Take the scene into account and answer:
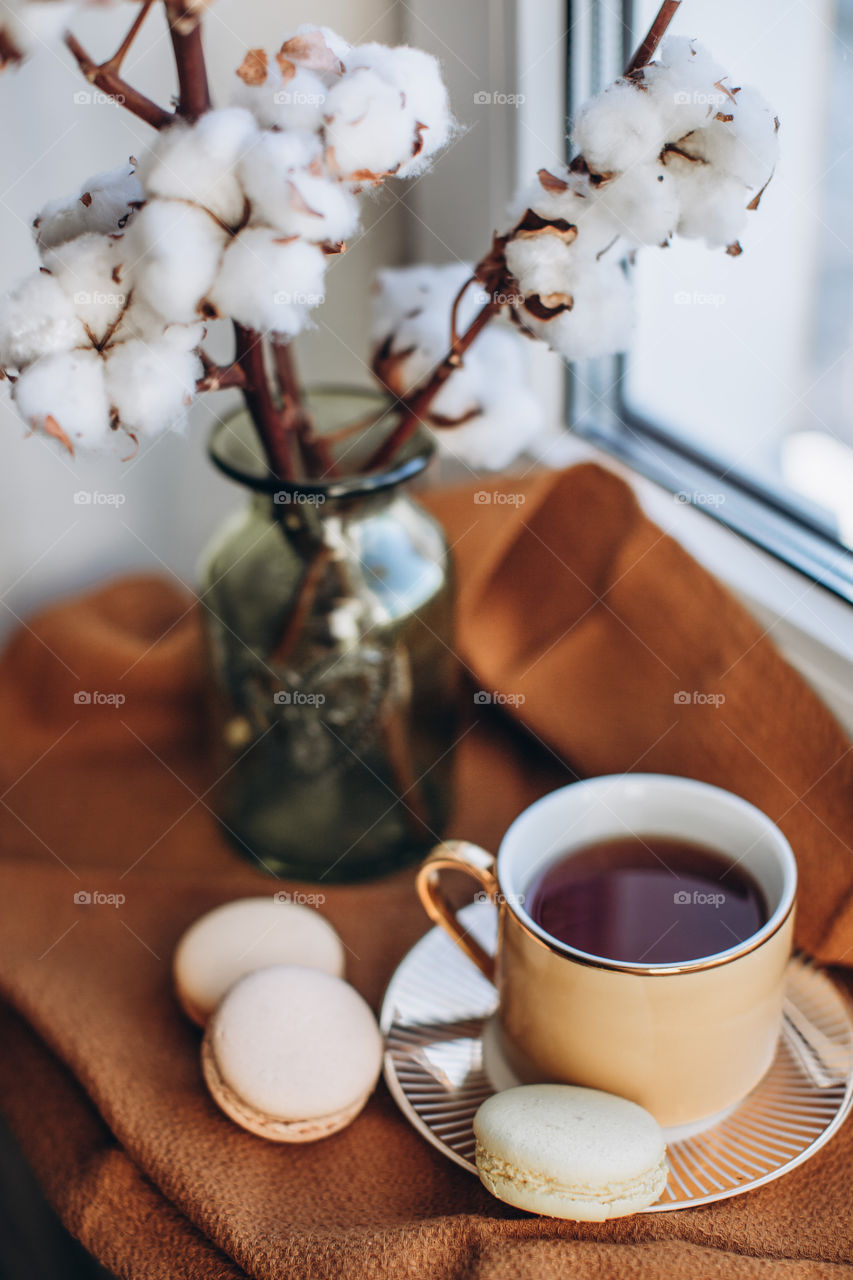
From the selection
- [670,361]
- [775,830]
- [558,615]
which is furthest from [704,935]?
[670,361]

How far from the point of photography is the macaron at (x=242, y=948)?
0.55 m

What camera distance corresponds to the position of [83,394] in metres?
0.41

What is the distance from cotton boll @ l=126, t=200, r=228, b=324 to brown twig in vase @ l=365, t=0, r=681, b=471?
0.14 m

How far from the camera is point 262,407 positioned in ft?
1.76

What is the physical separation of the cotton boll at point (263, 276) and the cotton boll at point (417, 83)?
0.06 m

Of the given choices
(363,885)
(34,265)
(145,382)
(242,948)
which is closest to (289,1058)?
(242,948)

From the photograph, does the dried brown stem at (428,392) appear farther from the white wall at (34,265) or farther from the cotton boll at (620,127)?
the white wall at (34,265)

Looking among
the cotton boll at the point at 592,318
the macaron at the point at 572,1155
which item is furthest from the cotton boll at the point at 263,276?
the macaron at the point at 572,1155

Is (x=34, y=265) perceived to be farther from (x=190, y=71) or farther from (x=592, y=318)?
(x=592, y=318)

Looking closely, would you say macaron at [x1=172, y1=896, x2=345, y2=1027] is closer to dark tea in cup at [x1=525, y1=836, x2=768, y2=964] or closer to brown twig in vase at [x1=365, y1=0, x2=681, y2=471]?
dark tea in cup at [x1=525, y1=836, x2=768, y2=964]

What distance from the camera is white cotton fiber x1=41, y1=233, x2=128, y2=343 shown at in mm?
406

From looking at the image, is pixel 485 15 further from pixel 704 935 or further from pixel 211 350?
pixel 704 935

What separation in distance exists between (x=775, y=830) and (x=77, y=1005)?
14.2 inches

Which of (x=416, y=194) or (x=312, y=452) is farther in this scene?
(x=416, y=194)
